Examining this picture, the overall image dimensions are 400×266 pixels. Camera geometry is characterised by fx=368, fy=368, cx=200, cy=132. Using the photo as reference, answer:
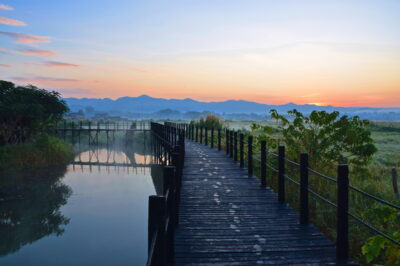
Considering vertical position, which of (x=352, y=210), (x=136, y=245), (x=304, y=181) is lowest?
(x=136, y=245)

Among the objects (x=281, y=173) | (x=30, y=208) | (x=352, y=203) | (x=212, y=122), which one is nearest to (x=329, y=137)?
(x=352, y=203)

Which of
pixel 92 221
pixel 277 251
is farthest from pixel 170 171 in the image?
pixel 92 221

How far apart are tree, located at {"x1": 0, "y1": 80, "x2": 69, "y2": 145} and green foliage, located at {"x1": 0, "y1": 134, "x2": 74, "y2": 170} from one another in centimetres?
113

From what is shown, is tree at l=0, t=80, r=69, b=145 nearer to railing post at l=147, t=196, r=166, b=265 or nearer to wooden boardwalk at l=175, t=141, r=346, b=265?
wooden boardwalk at l=175, t=141, r=346, b=265

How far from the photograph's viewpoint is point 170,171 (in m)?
5.05

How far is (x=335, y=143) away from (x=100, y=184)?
16.4 meters

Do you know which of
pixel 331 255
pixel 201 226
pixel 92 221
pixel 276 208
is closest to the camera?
pixel 331 255

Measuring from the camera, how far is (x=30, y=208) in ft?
54.2

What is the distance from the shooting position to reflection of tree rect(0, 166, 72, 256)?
13.4 m

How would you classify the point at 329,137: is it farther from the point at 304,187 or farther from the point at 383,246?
the point at 383,246

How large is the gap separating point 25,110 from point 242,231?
90.9ft

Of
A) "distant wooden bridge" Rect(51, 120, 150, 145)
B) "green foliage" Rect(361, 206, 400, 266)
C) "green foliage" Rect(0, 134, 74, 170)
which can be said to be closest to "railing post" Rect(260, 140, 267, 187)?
"green foliage" Rect(361, 206, 400, 266)

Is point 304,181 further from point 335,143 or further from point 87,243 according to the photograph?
point 87,243

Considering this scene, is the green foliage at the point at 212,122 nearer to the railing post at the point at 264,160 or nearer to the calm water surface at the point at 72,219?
the calm water surface at the point at 72,219
